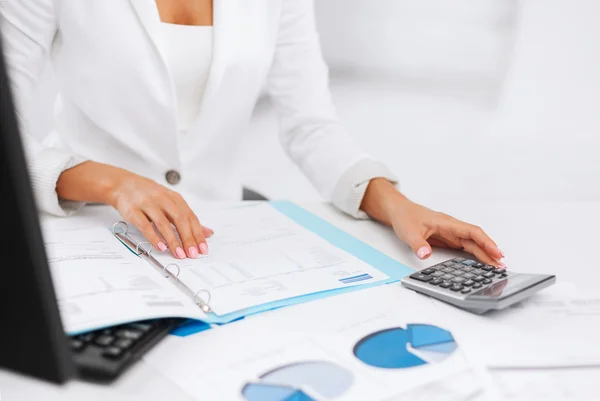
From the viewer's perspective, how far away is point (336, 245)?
0.88 metres

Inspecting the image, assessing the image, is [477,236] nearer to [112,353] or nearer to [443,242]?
[443,242]

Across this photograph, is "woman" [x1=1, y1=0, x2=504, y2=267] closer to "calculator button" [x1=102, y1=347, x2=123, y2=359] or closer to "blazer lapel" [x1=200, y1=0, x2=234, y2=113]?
"blazer lapel" [x1=200, y1=0, x2=234, y2=113]

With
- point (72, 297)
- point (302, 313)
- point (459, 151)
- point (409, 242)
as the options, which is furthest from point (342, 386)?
point (459, 151)

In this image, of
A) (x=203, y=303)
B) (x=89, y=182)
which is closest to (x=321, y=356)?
(x=203, y=303)

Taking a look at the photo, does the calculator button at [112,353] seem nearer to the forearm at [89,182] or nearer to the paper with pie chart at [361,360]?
the paper with pie chart at [361,360]

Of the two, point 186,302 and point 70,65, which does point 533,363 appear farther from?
point 70,65

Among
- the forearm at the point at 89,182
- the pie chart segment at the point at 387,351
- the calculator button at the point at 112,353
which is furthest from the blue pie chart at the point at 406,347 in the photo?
the forearm at the point at 89,182

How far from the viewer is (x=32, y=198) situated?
324 millimetres

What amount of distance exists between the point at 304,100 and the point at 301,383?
794 mm

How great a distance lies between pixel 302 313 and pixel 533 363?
23cm

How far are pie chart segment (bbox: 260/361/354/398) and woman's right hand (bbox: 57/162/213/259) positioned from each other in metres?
0.27

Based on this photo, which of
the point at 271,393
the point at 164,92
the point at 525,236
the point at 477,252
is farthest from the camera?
the point at 164,92

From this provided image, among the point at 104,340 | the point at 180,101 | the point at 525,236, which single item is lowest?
the point at 525,236

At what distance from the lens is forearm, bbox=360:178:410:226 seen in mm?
968
